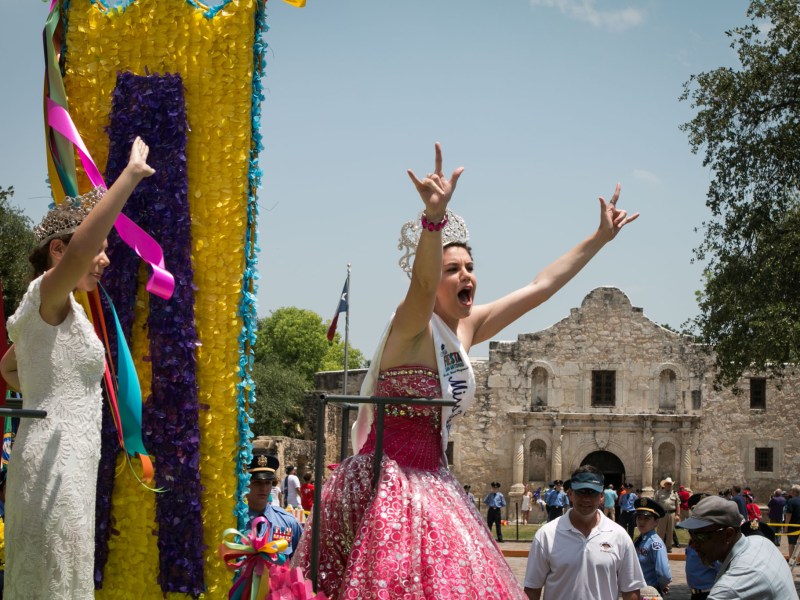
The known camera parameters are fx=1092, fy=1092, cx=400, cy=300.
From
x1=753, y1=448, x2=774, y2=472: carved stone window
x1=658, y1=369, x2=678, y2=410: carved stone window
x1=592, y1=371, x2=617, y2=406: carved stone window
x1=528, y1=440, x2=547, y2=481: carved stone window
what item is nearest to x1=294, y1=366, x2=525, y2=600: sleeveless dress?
x1=528, y1=440, x2=547, y2=481: carved stone window

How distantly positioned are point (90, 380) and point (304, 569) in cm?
109

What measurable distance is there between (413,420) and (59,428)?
132cm

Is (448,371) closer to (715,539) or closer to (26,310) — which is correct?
(715,539)

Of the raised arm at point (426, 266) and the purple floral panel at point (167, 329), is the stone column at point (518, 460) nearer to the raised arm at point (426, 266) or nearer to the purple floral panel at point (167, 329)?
the purple floral panel at point (167, 329)

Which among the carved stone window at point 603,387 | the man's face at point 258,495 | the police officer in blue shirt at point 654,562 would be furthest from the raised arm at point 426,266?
the carved stone window at point 603,387

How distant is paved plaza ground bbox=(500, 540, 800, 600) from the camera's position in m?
15.5

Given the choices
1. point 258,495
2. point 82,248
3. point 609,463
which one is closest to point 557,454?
point 609,463

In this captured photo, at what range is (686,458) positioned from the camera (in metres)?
37.9

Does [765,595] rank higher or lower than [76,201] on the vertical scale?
lower

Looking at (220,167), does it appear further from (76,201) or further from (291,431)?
(291,431)

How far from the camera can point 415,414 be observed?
4195 mm

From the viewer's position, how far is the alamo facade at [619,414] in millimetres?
37969

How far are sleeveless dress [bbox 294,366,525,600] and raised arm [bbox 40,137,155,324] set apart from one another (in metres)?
1.24

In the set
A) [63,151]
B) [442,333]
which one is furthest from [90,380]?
[63,151]
